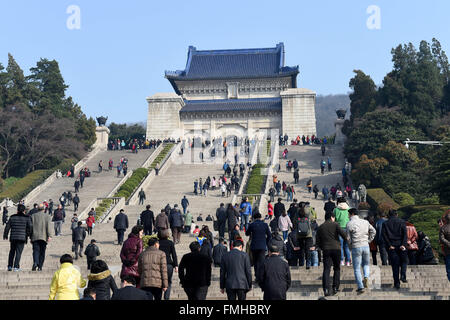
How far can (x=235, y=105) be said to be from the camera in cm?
6066

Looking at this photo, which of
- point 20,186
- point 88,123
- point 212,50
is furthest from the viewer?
point 212,50

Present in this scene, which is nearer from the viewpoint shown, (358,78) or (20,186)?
(20,186)

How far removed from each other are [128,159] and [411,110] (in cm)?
2008

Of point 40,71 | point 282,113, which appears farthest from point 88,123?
point 282,113

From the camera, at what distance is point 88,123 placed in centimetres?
5572

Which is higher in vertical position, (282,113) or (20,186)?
(282,113)

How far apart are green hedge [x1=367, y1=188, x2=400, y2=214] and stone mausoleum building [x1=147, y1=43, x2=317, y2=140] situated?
26.0m

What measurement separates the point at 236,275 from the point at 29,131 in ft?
135

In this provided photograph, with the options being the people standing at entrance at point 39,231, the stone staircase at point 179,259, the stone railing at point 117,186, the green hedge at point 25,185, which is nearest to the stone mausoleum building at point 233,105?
the stone staircase at point 179,259

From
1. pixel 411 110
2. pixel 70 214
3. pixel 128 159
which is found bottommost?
pixel 70 214

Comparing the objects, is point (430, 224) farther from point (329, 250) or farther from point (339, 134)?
point (339, 134)

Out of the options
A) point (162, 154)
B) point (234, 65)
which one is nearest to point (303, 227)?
point (162, 154)
